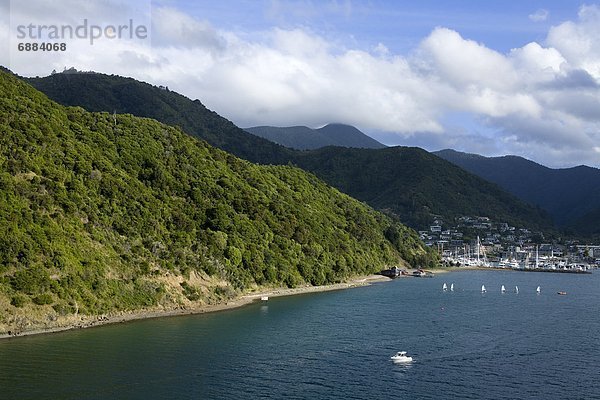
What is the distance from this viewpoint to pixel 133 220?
9694cm

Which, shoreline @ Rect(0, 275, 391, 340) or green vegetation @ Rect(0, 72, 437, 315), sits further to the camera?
green vegetation @ Rect(0, 72, 437, 315)

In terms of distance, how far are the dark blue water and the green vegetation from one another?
309 inches

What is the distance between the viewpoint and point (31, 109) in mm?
101312

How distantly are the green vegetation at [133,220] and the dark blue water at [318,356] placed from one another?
785 centimetres

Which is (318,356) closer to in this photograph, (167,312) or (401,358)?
(401,358)

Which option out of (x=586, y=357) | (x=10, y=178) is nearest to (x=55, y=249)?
(x=10, y=178)

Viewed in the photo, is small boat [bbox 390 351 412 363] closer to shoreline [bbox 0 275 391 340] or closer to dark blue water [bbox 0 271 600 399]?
dark blue water [bbox 0 271 600 399]

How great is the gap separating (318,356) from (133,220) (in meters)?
47.1

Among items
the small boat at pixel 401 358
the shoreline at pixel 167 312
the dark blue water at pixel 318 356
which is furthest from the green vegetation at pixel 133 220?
the small boat at pixel 401 358

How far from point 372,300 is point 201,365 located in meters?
58.2

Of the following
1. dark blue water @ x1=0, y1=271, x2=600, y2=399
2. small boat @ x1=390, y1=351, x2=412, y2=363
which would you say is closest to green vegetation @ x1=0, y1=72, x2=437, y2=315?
dark blue water @ x1=0, y1=271, x2=600, y2=399

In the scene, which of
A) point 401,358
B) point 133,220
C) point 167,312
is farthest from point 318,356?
point 133,220

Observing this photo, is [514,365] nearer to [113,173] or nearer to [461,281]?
[113,173]

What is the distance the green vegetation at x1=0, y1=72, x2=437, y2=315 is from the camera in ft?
251
